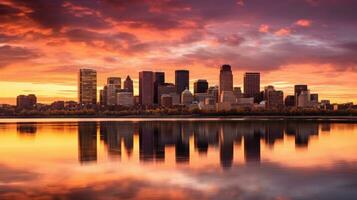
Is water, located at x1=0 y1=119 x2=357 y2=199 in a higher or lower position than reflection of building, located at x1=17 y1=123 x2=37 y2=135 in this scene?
higher

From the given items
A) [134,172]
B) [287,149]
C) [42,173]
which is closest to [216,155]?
[287,149]

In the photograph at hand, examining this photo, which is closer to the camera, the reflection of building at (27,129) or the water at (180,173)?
the water at (180,173)

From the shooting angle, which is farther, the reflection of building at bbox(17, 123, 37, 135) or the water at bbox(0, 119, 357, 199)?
the reflection of building at bbox(17, 123, 37, 135)

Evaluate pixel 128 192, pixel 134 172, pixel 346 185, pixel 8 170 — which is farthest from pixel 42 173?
pixel 346 185

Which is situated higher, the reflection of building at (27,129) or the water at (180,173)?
the water at (180,173)

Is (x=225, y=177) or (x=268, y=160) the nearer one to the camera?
(x=225, y=177)

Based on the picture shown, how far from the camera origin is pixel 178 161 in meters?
41.2

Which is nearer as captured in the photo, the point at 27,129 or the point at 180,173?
the point at 180,173

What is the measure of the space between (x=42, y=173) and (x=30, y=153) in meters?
17.1

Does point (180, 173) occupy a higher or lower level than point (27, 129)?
higher

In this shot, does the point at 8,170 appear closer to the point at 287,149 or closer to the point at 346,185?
the point at 346,185

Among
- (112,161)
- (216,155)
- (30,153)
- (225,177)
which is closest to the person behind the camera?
(225,177)

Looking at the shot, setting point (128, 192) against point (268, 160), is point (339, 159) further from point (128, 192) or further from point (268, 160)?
point (128, 192)

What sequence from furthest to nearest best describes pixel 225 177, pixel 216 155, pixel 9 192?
pixel 216 155, pixel 225 177, pixel 9 192
